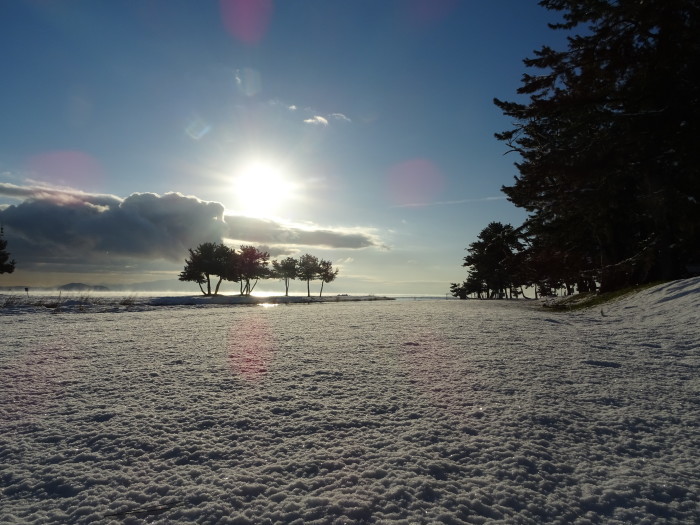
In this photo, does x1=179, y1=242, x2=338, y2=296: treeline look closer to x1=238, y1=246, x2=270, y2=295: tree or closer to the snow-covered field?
x1=238, y1=246, x2=270, y2=295: tree

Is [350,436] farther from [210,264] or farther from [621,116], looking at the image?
[210,264]

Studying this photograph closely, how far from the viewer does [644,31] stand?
38.8 feet

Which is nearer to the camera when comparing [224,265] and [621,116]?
[621,116]

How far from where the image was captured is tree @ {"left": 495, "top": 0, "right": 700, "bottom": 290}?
1102 cm

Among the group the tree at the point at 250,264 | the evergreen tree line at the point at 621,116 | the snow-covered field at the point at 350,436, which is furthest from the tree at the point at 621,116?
the tree at the point at 250,264

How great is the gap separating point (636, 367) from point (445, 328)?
3072 mm

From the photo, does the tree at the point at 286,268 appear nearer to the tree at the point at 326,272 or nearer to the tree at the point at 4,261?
the tree at the point at 326,272

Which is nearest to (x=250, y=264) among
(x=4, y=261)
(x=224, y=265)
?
(x=224, y=265)

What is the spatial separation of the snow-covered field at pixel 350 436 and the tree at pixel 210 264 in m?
59.8

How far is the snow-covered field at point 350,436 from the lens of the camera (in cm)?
172

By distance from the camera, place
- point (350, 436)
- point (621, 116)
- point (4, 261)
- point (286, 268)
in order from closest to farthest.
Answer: point (350, 436), point (621, 116), point (4, 261), point (286, 268)

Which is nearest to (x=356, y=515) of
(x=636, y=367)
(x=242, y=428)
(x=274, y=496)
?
(x=274, y=496)

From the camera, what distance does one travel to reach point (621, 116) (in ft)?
36.2

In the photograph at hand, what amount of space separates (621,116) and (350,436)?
1298 centimetres
